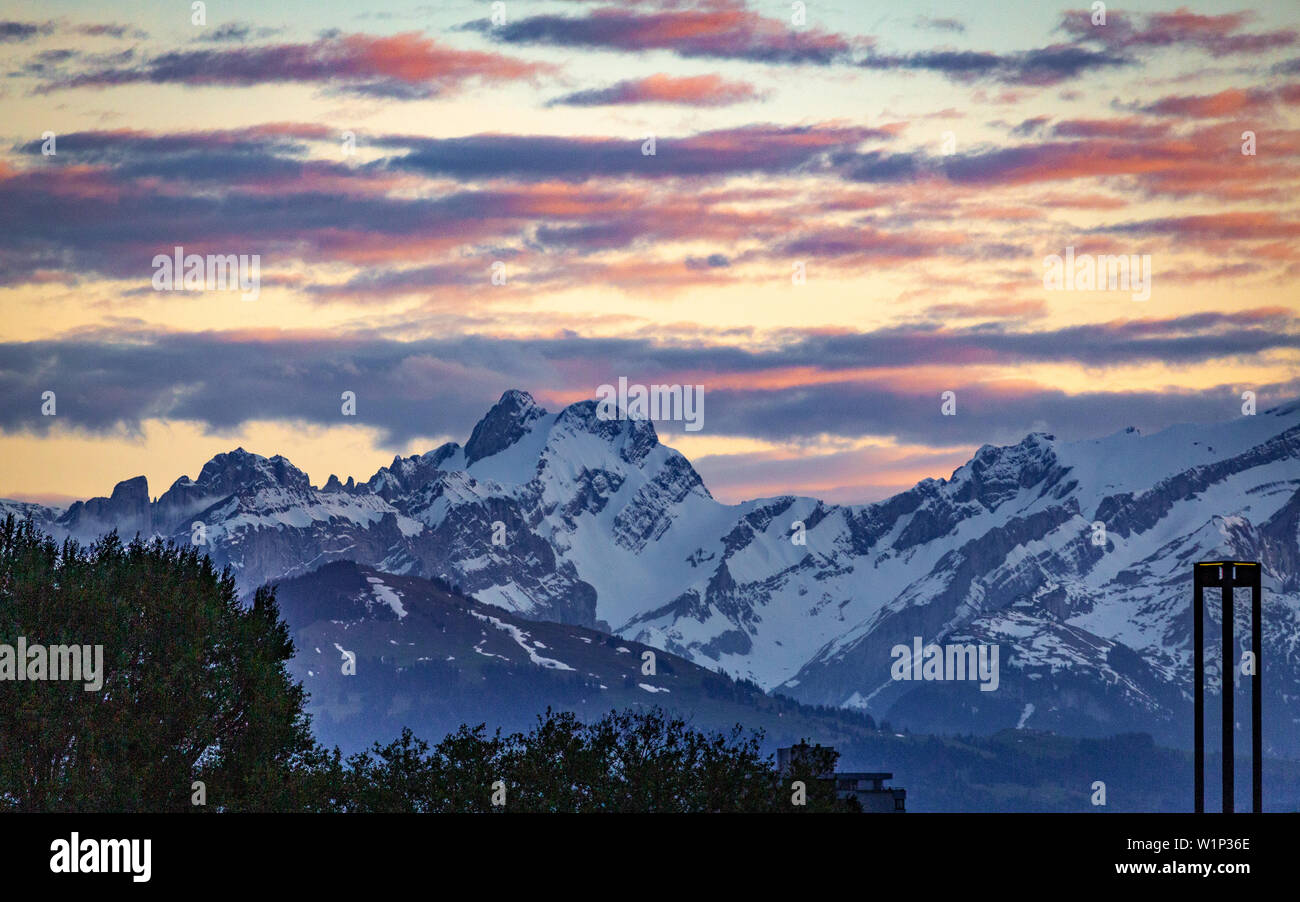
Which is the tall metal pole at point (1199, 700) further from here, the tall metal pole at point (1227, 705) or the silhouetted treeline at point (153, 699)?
the silhouetted treeline at point (153, 699)

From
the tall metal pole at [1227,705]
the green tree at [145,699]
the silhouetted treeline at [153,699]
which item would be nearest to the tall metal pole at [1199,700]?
the tall metal pole at [1227,705]

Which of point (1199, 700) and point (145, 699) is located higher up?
point (1199, 700)

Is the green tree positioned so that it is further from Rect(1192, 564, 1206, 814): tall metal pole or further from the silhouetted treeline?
Rect(1192, 564, 1206, 814): tall metal pole

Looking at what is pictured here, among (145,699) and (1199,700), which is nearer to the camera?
(1199,700)

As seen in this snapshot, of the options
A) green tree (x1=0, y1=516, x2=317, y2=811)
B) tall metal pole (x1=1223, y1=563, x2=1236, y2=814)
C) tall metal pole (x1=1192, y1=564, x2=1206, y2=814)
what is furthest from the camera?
green tree (x1=0, y1=516, x2=317, y2=811)

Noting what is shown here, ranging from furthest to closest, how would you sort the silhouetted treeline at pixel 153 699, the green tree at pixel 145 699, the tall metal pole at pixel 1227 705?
the silhouetted treeline at pixel 153 699
the green tree at pixel 145 699
the tall metal pole at pixel 1227 705

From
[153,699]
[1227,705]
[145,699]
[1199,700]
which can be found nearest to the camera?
[1227,705]

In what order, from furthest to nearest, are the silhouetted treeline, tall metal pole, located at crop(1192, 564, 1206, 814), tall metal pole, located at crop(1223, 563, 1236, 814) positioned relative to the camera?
the silhouetted treeline, tall metal pole, located at crop(1192, 564, 1206, 814), tall metal pole, located at crop(1223, 563, 1236, 814)

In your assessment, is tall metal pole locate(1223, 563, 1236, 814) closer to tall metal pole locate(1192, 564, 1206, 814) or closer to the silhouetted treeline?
tall metal pole locate(1192, 564, 1206, 814)

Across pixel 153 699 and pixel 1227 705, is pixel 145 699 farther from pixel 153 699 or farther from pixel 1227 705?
pixel 1227 705

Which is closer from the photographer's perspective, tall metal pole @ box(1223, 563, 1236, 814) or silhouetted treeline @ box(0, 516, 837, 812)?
tall metal pole @ box(1223, 563, 1236, 814)

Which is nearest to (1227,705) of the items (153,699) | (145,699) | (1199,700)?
(1199,700)

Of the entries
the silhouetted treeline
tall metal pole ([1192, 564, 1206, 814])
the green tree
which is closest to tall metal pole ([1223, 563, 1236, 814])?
tall metal pole ([1192, 564, 1206, 814])
